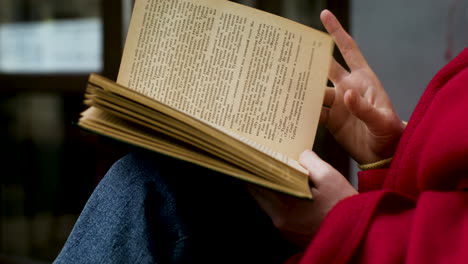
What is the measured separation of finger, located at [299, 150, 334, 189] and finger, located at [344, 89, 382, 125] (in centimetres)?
8

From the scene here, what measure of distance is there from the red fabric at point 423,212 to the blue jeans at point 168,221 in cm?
9

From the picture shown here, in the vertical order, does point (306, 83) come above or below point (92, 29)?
above

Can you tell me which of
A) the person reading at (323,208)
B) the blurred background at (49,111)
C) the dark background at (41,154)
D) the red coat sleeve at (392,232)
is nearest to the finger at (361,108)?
the person reading at (323,208)

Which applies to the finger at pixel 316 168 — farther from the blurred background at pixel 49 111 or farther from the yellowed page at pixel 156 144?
the blurred background at pixel 49 111

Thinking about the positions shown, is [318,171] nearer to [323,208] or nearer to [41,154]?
[323,208]

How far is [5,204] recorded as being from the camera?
2119 millimetres

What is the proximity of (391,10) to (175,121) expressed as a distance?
939 millimetres

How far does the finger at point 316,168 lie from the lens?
0.57 metres

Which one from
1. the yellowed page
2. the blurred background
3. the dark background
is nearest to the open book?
the yellowed page

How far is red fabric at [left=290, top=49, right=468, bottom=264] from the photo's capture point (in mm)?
506

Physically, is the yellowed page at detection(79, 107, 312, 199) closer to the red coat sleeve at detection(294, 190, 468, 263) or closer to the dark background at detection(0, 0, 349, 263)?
the red coat sleeve at detection(294, 190, 468, 263)

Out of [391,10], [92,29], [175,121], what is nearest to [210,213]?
[175,121]

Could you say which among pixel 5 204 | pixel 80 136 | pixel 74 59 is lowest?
pixel 5 204

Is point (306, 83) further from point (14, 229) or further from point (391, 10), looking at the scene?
point (14, 229)
